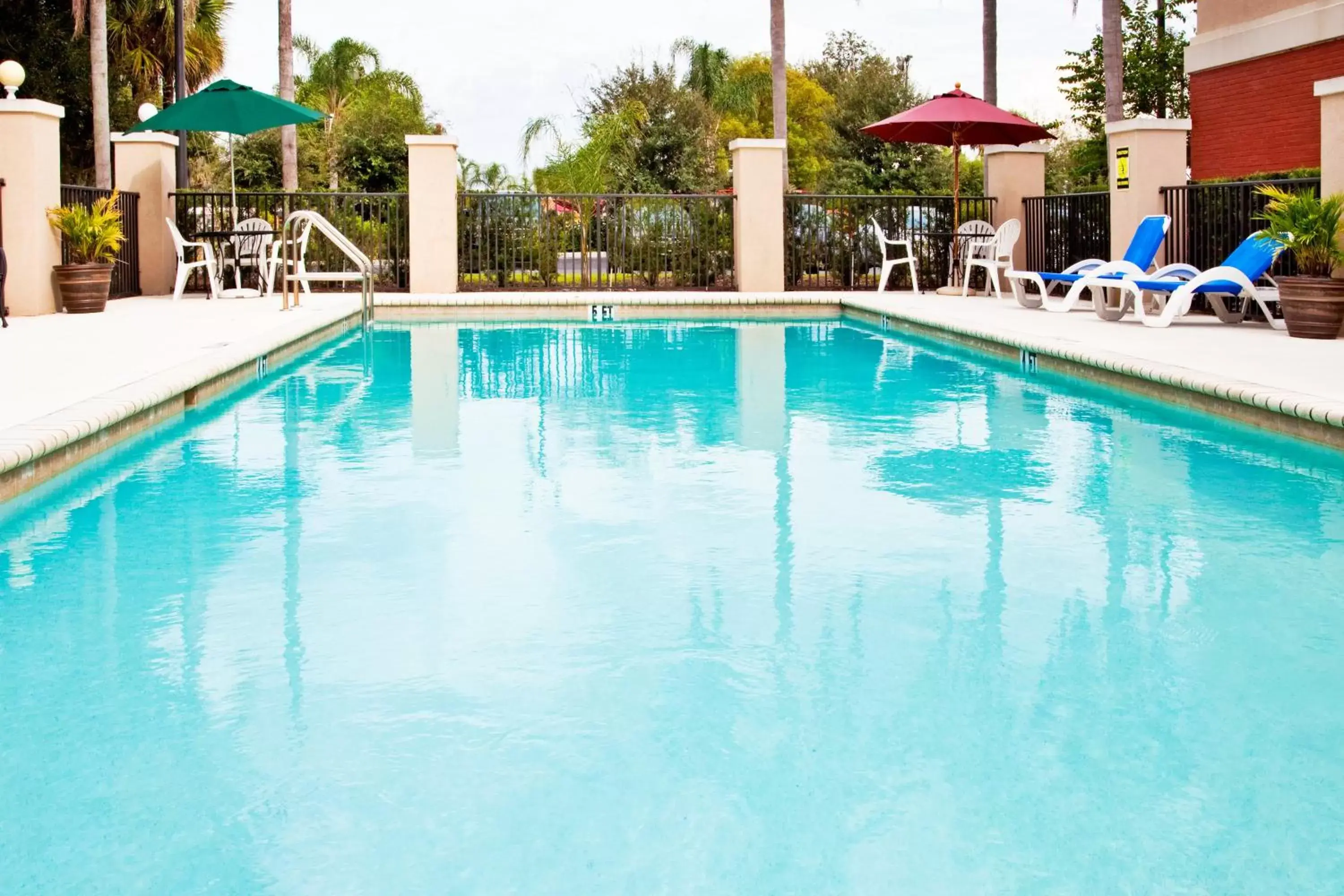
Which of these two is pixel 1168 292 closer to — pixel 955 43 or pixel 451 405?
pixel 451 405

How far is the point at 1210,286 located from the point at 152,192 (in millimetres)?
12039

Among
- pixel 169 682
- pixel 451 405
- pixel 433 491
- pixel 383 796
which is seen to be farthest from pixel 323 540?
pixel 451 405

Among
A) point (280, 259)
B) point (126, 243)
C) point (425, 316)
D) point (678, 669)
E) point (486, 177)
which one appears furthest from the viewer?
point (486, 177)

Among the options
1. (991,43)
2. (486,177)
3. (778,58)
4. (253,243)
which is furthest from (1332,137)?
(486,177)

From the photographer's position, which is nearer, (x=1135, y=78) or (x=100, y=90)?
(x=100, y=90)

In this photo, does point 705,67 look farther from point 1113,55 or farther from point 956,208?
point 956,208

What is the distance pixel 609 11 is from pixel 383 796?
5629cm

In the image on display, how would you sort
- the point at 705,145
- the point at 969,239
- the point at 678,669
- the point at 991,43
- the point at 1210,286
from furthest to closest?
the point at 705,145, the point at 991,43, the point at 969,239, the point at 1210,286, the point at 678,669

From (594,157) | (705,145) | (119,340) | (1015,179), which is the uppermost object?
(705,145)

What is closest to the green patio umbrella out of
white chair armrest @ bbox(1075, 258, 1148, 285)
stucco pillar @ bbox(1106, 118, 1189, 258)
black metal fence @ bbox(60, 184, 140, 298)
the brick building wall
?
black metal fence @ bbox(60, 184, 140, 298)

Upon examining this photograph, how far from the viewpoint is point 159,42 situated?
107ft

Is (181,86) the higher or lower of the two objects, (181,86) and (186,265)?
the higher

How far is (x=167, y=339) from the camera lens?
10.9m

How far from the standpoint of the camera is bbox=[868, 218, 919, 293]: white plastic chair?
1814 centimetres
